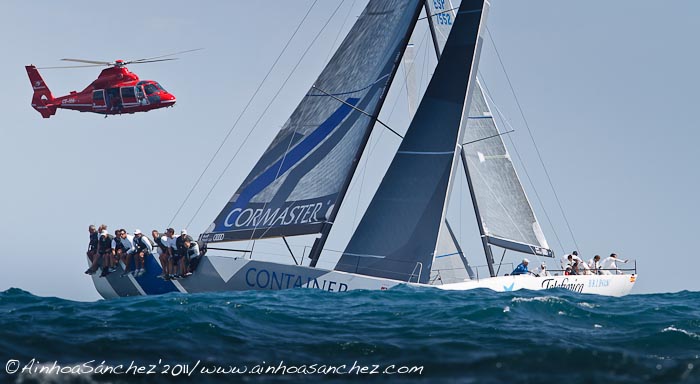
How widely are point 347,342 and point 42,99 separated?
40384mm

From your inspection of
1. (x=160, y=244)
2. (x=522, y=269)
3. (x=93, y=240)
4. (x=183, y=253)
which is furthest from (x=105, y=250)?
(x=522, y=269)

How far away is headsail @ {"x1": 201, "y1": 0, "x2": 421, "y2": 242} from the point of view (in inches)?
799

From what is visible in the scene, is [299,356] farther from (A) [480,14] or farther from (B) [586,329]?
(A) [480,14]

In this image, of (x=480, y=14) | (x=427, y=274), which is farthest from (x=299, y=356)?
(x=480, y=14)

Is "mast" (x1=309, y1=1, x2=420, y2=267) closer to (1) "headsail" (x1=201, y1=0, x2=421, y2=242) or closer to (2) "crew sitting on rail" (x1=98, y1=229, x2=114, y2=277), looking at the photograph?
(1) "headsail" (x1=201, y1=0, x2=421, y2=242)

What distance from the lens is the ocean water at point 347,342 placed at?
30.0 feet

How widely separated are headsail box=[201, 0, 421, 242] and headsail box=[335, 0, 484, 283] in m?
1.03

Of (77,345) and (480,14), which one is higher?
(480,14)

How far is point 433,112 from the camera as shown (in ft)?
65.9

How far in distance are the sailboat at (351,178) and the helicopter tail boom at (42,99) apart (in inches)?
1108

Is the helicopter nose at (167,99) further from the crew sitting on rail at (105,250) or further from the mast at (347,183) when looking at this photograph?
the mast at (347,183)

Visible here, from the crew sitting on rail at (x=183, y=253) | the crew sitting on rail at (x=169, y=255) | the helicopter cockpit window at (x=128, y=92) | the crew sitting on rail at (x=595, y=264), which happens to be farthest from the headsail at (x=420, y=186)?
the helicopter cockpit window at (x=128, y=92)

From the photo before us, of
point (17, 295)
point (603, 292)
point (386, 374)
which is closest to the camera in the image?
point (386, 374)

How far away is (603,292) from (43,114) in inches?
1323
